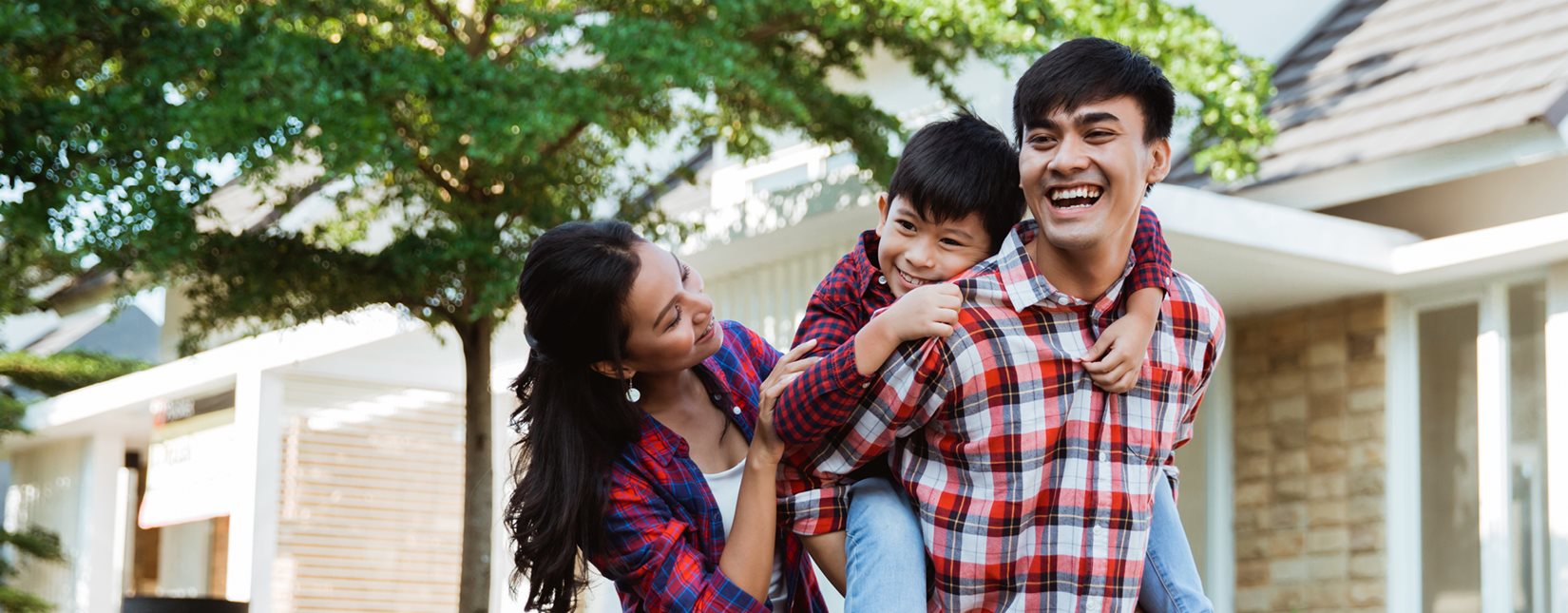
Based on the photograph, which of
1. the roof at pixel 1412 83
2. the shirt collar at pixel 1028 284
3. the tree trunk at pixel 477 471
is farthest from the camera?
the tree trunk at pixel 477 471

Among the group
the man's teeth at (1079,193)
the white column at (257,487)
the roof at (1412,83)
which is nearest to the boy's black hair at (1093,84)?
the man's teeth at (1079,193)

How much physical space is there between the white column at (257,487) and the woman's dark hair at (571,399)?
888 centimetres

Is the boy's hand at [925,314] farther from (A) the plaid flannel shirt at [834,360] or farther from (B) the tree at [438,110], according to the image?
(B) the tree at [438,110]

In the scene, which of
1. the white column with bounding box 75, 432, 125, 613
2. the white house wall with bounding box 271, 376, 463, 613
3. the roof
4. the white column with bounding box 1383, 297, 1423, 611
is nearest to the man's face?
the roof

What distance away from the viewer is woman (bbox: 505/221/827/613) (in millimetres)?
2934

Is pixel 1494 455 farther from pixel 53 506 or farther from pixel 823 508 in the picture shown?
pixel 53 506

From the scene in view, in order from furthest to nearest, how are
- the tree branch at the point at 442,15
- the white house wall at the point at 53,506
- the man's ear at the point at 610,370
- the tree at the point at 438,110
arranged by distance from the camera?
1. the white house wall at the point at 53,506
2. the tree branch at the point at 442,15
3. the tree at the point at 438,110
4. the man's ear at the point at 610,370

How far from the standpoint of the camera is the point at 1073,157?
8.46 ft

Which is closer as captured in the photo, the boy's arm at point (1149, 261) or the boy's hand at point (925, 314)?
the boy's hand at point (925, 314)

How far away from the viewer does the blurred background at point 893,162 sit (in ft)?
23.1

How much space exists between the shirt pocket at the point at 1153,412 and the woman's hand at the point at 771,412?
0.48 meters

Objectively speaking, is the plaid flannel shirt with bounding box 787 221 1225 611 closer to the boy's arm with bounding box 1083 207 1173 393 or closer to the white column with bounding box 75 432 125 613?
the boy's arm with bounding box 1083 207 1173 393

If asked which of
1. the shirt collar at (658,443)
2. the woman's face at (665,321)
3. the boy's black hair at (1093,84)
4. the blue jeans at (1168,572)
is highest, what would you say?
the boy's black hair at (1093,84)

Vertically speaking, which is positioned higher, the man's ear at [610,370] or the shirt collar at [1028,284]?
the shirt collar at [1028,284]
